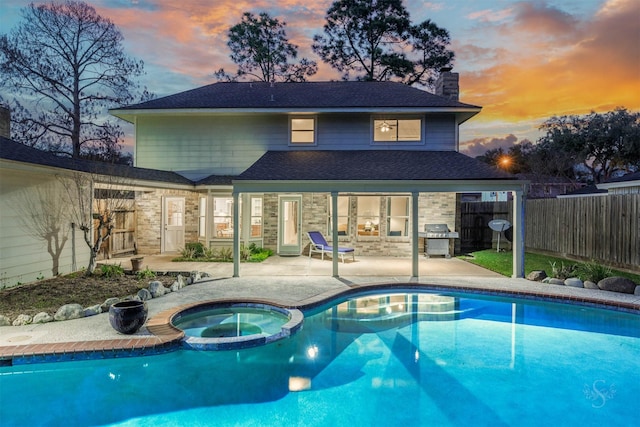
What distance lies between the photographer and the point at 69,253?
9.32 m

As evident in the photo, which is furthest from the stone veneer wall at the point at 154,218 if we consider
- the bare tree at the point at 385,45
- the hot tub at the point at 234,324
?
the bare tree at the point at 385,45

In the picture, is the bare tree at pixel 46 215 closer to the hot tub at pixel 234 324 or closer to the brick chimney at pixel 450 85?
the hot tub at pixel 234 324

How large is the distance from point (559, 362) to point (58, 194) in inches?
422

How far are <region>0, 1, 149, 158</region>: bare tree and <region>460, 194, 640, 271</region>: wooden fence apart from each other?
18.9 m

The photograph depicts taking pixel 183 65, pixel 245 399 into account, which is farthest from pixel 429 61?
pixel 245 399

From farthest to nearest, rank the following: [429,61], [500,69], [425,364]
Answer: [429,61], [500,69], [425,364]

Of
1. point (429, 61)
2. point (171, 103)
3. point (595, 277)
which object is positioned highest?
point (429, 61)

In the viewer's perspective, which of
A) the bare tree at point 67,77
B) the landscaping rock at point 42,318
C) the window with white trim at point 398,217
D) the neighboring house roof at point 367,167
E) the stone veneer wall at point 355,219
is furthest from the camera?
the bare tree at point 67,77

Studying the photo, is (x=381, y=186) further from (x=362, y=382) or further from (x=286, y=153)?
(x=362, y=382)

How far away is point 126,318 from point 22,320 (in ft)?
6.46

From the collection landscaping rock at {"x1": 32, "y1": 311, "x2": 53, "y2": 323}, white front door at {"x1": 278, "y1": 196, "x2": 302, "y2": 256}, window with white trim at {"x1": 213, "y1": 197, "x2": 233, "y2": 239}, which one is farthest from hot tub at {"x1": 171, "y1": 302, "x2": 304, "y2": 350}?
white front door at {"x1": 278, "y1": 196, "x2": 302, "y2": 256}

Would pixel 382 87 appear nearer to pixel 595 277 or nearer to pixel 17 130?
pixel 595 277

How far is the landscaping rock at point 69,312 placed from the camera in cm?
614

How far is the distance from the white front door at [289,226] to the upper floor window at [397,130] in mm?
3725
